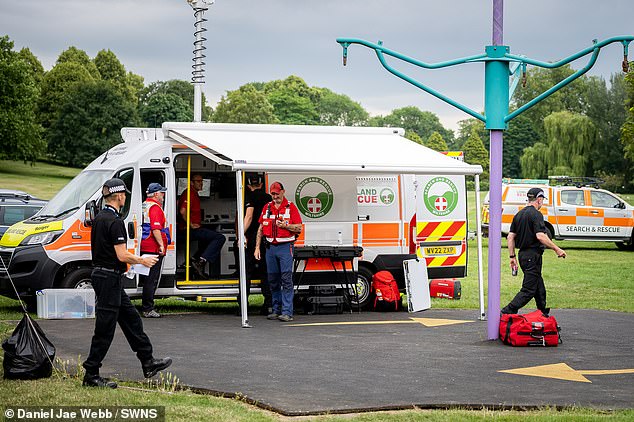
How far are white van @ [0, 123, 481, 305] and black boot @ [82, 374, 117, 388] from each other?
16.6 feet

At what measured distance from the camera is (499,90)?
1237 centimetres

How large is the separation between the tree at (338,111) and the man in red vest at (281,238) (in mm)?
117757

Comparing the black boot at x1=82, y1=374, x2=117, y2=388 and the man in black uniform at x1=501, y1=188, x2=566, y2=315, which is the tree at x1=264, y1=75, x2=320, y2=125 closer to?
the man in black uniform at x1=501, y1=188, x2=566, y2=315

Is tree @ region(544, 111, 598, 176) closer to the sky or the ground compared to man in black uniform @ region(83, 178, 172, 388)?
closer to the sky

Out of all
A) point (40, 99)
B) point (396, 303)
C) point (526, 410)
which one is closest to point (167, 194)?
point (396, 303)

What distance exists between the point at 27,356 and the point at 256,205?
249 inches

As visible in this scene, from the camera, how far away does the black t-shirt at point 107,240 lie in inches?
350

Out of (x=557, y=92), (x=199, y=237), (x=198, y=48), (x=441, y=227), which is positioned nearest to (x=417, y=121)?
(x=557, y=92)

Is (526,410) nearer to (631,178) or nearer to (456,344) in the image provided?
(456,344)

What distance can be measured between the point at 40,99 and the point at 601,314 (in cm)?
8167

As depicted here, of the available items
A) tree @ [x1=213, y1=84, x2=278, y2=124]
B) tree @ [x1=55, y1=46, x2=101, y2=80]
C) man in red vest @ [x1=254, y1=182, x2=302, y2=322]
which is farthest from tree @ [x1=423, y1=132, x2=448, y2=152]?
man in red vest @ [x1=254, y1=182, x2=302, y2=322]

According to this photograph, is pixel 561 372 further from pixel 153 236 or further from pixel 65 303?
pixel 65 303

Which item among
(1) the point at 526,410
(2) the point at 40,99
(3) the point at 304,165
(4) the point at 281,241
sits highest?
(2) the point at 40,99

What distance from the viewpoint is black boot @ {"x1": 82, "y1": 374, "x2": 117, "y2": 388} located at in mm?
8688
